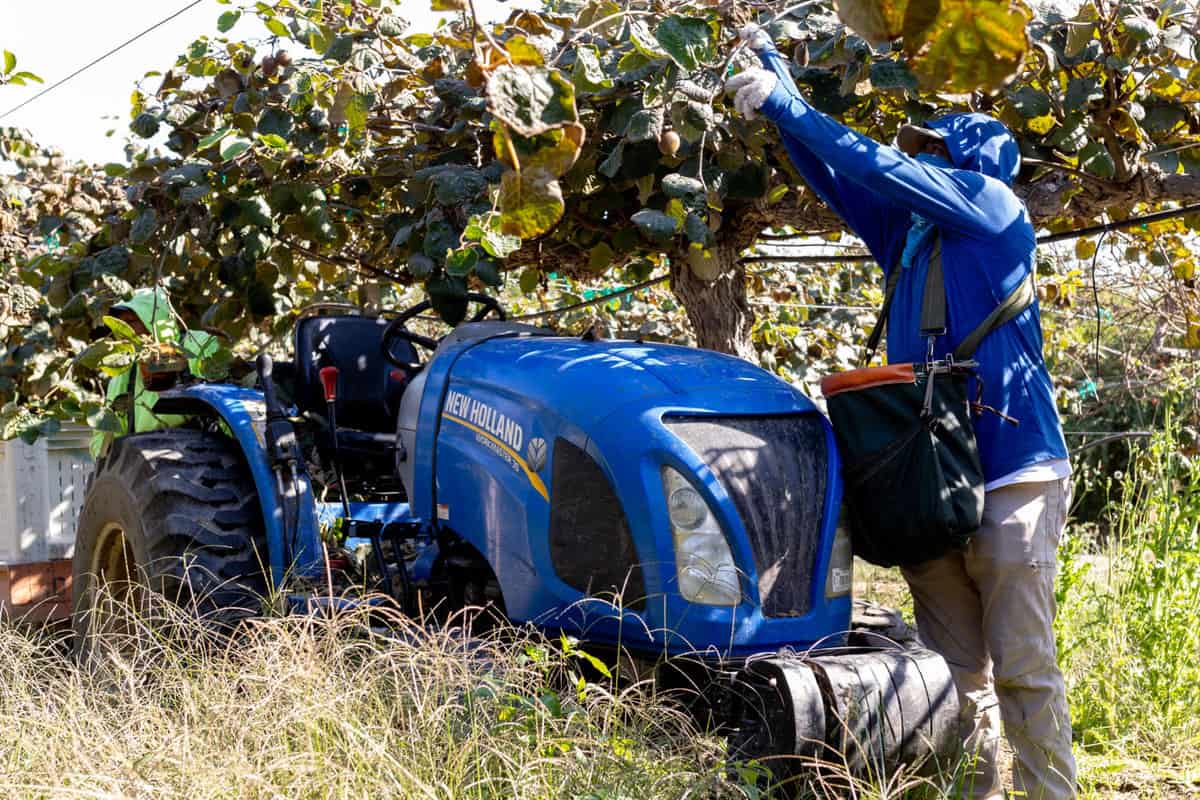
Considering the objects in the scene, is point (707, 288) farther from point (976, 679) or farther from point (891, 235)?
point (976, 679)

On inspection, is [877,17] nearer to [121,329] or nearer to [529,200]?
[529,200]

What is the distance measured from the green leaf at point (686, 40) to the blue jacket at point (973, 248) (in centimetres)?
16

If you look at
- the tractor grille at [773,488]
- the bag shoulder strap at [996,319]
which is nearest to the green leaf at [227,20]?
the tractor grille at [773,488]

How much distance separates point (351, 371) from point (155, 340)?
30.0 inches

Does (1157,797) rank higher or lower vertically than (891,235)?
lower

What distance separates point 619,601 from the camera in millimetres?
2926

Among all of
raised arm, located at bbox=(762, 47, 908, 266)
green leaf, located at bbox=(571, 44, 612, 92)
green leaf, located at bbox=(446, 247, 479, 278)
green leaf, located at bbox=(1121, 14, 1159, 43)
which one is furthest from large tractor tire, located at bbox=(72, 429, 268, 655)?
green leaf, located at bbox=(1121, 14, 1159, 43)

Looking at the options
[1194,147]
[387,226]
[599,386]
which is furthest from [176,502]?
[1194,147]

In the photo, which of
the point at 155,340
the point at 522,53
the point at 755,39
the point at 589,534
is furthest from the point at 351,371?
the point at 522,53

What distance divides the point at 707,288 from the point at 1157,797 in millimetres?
2308

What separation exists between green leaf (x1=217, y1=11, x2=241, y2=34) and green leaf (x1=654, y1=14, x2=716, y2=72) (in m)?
2.12

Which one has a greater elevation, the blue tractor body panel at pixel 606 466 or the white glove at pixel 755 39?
the white glove at pixel 755 39

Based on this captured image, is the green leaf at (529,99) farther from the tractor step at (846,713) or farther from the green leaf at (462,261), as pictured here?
the green leaf at (462,261)

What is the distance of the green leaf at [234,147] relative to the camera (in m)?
4.40
